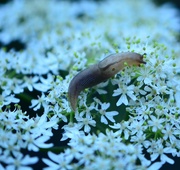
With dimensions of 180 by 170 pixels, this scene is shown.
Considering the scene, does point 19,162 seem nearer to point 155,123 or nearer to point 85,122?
point 85,122

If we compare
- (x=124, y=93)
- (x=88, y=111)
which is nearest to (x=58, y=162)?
(x=88, y=111)

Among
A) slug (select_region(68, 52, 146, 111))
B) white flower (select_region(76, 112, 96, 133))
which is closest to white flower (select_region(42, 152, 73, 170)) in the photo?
white flower (select_region(76, 112, 96, 133))

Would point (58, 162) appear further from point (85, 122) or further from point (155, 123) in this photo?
point (155, 123)

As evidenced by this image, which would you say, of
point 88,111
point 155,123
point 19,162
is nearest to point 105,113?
point 88,111

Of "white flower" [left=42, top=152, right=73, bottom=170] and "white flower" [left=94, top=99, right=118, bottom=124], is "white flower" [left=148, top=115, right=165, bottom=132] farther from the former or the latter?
"white flower" [left=42, top=152, right=73, bottom=170]

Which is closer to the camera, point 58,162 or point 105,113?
point 58,162

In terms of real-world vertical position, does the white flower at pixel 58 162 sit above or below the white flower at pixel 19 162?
below

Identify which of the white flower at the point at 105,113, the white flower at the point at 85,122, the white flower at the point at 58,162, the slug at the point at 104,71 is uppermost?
the slug at the point at 104,71

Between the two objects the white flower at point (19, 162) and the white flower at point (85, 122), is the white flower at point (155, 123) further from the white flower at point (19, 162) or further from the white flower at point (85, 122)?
the white flower at point (19, 162)

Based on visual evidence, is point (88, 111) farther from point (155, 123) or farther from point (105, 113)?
point (155, 123)

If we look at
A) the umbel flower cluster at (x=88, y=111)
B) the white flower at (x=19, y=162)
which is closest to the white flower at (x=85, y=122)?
the umbel flower cluster at (x=88, y=111)

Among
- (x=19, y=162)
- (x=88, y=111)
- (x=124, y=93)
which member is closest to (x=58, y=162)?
(x=19, y=162)

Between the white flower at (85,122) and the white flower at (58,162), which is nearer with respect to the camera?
the white flower at (58,162)

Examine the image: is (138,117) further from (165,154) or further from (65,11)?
(65,11)
